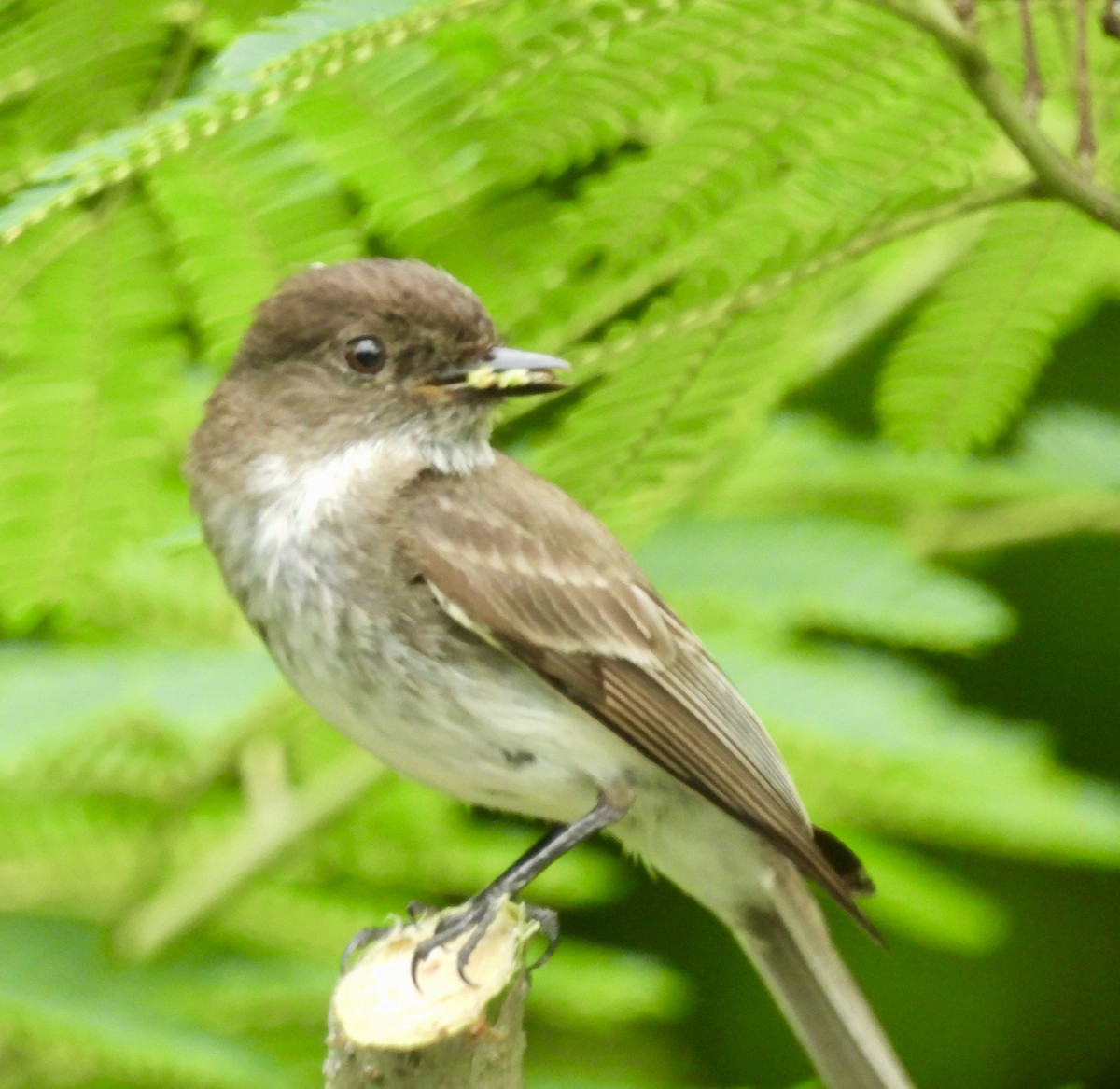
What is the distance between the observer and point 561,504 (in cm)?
218

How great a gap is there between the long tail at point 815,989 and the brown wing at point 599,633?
16 cm

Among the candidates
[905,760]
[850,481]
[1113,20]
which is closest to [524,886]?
[905,760]

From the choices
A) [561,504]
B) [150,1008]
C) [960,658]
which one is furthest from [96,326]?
[960,658]

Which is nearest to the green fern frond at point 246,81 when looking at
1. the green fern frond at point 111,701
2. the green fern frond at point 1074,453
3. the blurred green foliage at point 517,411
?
the blurred green foliage at point 517,411

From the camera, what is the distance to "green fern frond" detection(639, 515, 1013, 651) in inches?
90.4

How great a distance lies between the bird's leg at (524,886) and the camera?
1.94 m

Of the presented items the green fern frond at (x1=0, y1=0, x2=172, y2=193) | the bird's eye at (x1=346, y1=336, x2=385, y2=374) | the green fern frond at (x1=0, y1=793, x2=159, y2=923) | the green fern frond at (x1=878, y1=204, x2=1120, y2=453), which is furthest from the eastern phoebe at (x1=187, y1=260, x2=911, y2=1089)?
the green fern frond at (x1=0, y1=793, x2=159, y2=923)

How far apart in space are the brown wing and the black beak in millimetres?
141

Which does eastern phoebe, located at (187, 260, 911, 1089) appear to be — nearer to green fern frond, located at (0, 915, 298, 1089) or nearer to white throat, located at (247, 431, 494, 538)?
white throat, located at (247, 431, 494, 538)

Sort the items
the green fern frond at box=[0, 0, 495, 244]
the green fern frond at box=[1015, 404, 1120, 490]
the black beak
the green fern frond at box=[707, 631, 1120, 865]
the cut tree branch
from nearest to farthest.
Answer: the green fern frond at box=[0, 0, 495, 244] < the cut tree branch < the black beak < the green fern frond at box=[707, 631, 1120, 865] < the green fern frond at box=[1015, 404, 1120, 490]

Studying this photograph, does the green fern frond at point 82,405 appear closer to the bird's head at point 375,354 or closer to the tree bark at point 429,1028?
the bird's head at point 375,354

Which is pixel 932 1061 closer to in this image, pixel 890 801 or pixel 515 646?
pixel 890 801

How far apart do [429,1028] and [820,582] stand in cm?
89

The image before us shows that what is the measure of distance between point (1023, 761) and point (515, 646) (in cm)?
79
